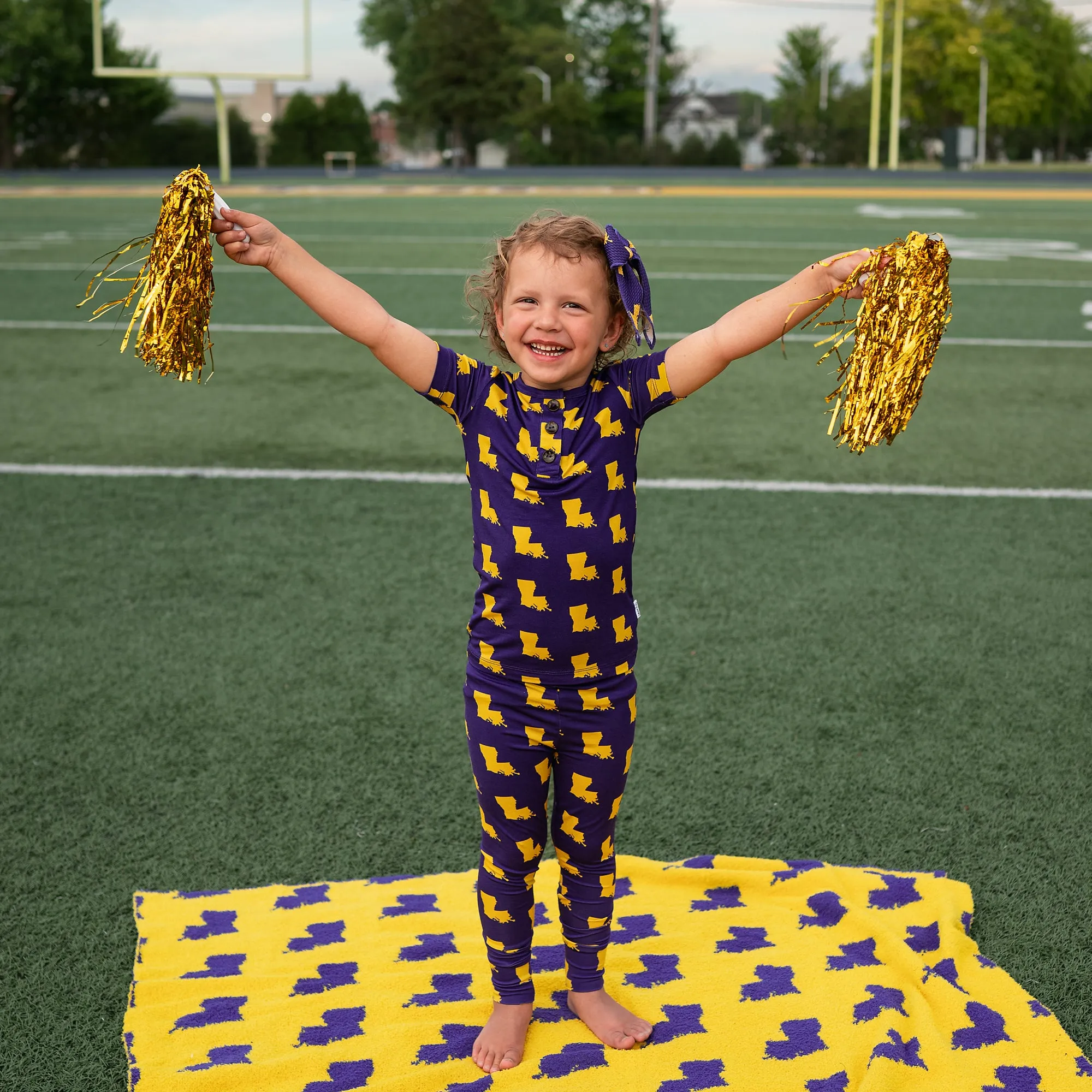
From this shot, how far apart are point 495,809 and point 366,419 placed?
15.3 feet

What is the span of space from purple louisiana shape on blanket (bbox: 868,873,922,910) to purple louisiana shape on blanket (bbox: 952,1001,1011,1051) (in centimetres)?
31

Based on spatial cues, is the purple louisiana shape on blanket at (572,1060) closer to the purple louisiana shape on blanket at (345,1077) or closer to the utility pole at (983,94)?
the purple louisiana shape on blanket at (345,1077)

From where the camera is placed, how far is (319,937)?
97.1 inches

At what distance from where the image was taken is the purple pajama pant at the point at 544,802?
6.76 feet

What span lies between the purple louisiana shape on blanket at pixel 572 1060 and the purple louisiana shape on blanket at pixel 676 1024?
9cm

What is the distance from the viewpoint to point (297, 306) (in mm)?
10539

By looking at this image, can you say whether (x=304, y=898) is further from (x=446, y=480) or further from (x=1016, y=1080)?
(x=446, y=480)

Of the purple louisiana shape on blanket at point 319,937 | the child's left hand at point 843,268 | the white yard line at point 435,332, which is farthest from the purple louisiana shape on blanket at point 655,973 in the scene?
the white yard line at point 435,332

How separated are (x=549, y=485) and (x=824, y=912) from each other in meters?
1.08

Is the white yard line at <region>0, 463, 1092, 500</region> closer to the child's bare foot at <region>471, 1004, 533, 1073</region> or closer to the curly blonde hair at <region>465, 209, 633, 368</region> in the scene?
the curly blonde hair at <region>465, 209, 633, 368</region>

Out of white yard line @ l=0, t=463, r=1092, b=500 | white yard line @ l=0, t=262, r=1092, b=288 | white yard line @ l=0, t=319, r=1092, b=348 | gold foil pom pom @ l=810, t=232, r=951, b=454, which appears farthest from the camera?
white yard line @ l=0, t=262, r=1092, b=288

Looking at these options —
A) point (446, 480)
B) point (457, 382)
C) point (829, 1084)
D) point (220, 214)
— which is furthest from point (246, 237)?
point (446, 480)

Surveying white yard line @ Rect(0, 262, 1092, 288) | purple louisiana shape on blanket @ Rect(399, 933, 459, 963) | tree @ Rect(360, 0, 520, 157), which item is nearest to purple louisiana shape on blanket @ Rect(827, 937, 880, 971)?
purple louisiana shape on blanket @ Rect(399, 933, 459, 963)

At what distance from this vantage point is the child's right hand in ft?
6.77
